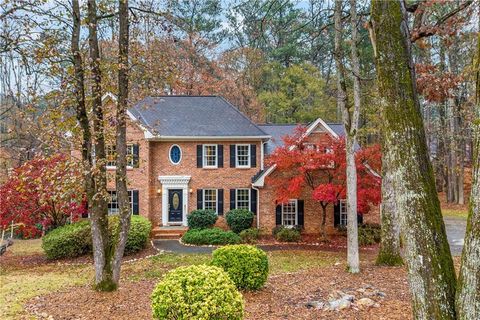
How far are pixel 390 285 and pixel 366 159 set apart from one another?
23.5 ft

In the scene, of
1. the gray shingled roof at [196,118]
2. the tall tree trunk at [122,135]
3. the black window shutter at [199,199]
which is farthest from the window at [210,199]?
the tall tree trunk at [122,135]

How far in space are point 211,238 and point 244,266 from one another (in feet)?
30.1

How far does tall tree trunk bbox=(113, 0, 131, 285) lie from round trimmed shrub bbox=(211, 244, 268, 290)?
2223 mm

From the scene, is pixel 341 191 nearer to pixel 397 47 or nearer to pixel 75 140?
pixel 75 140

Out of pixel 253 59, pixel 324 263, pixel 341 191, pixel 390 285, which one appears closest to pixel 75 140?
pixel 390 285

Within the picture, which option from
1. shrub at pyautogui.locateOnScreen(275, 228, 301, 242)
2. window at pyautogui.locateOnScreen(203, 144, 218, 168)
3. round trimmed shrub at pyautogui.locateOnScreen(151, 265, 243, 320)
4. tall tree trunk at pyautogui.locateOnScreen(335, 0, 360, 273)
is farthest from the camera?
window at pyautogui.locateOnScreen(203, 144, 218, 168)

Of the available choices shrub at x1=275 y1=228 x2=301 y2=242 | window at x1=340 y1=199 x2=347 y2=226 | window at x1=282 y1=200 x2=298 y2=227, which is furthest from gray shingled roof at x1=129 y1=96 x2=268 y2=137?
window at x1=340 y1=199 x2=347 y2=226

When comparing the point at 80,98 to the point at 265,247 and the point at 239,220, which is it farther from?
the point at 239,220

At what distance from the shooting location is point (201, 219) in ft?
62.6

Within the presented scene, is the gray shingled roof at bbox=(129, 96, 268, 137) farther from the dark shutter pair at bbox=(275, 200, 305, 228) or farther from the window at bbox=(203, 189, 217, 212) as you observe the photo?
the dark shutter pair at bbox=(275, 200, 305, 228)

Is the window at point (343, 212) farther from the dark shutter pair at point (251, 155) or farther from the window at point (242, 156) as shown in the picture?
the window at point (242, 156)

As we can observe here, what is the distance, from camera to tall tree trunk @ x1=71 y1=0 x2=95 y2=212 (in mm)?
8438

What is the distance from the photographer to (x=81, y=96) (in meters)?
8.48

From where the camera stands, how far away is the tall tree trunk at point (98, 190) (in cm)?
838
